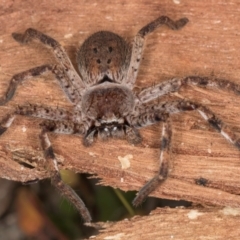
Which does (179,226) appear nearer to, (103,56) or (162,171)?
(162,171)

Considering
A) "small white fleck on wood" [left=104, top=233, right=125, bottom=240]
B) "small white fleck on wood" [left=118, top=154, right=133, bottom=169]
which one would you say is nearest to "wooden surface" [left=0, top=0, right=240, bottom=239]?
"small white fleck on wood" [left=118, top=154, right=133, bottom=169]

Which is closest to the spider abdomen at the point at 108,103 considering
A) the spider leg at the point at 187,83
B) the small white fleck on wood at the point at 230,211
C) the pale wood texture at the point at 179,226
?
the spider leg at the point at 187,83

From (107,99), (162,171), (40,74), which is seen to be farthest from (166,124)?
(40,74)

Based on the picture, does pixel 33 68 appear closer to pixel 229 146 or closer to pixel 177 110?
pixel 177 110

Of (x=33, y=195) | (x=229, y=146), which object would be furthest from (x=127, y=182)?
(x=33, y=195)

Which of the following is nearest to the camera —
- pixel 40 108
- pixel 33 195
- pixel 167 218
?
pixel 167 218

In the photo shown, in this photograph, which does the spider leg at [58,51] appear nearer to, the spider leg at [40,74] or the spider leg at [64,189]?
the spider leg at [40,74]
